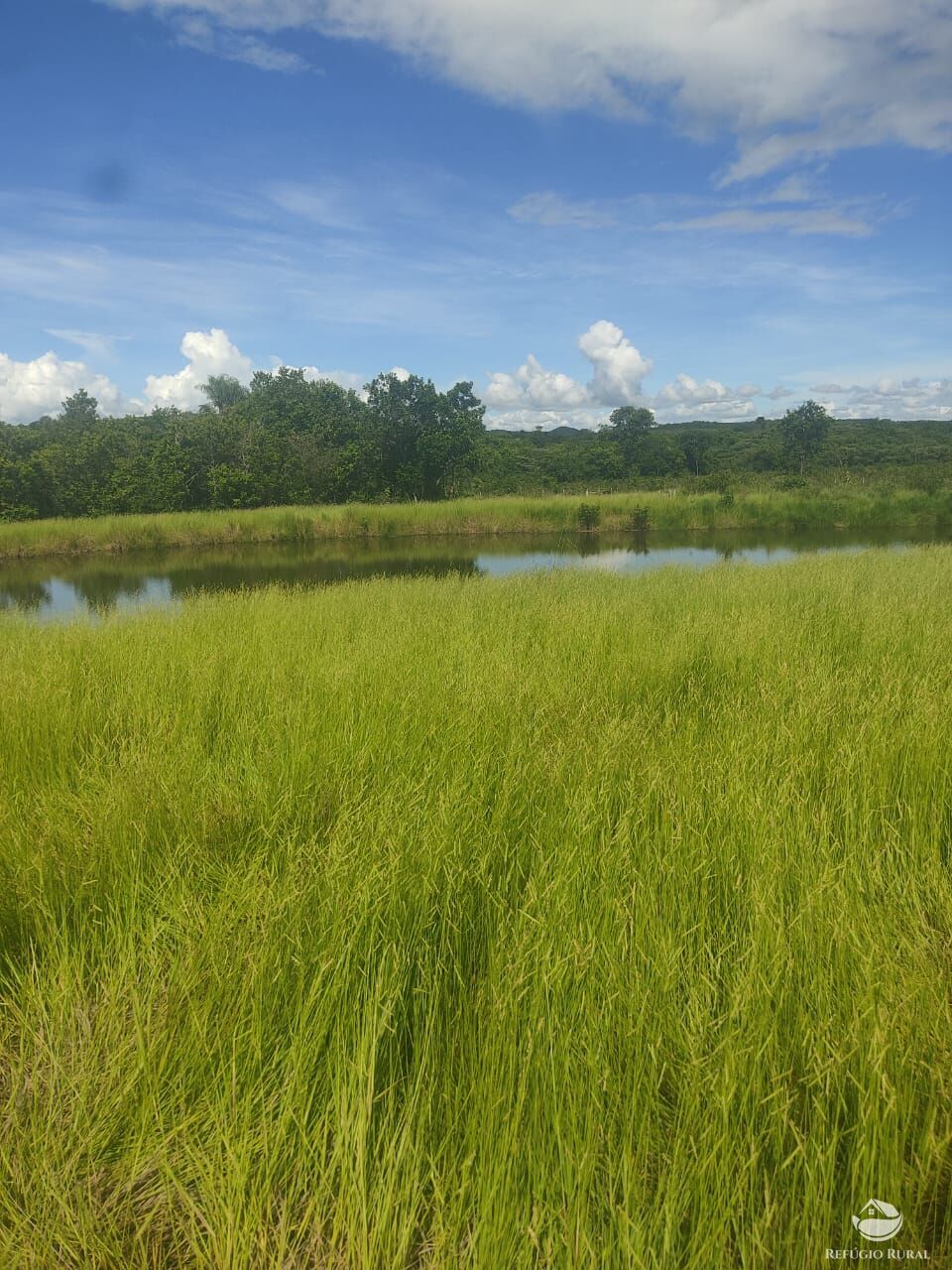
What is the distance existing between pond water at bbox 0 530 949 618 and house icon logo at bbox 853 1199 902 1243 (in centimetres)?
1274

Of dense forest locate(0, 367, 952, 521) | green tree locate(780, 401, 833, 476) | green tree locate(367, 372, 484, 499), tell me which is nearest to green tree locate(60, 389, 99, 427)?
dense forest locate(0, 367, 952, 521)

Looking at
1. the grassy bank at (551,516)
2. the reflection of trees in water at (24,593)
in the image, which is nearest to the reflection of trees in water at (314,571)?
the reflection of trees in water at (24,593)

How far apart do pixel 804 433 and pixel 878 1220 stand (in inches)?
2579

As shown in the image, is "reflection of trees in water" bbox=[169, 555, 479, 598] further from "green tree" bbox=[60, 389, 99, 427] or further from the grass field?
"green tree" bbox=[60, 389, 99, 427]

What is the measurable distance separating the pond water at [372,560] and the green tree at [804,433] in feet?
117

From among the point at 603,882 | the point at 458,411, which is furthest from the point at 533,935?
the point at 458,411

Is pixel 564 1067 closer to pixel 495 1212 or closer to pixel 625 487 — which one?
pixel 495 1212

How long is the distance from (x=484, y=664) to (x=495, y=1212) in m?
3.66

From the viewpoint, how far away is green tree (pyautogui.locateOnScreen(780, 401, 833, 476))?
5631cm

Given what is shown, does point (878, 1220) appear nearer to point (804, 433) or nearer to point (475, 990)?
point (475, 990)

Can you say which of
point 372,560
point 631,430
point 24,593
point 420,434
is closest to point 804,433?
point 631,430

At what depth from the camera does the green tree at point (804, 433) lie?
56.3 metres

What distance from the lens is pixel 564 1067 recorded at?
1286 millimetres

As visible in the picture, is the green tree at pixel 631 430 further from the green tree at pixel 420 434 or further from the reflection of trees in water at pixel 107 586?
the reflection of trees in water at pixel 107 586
